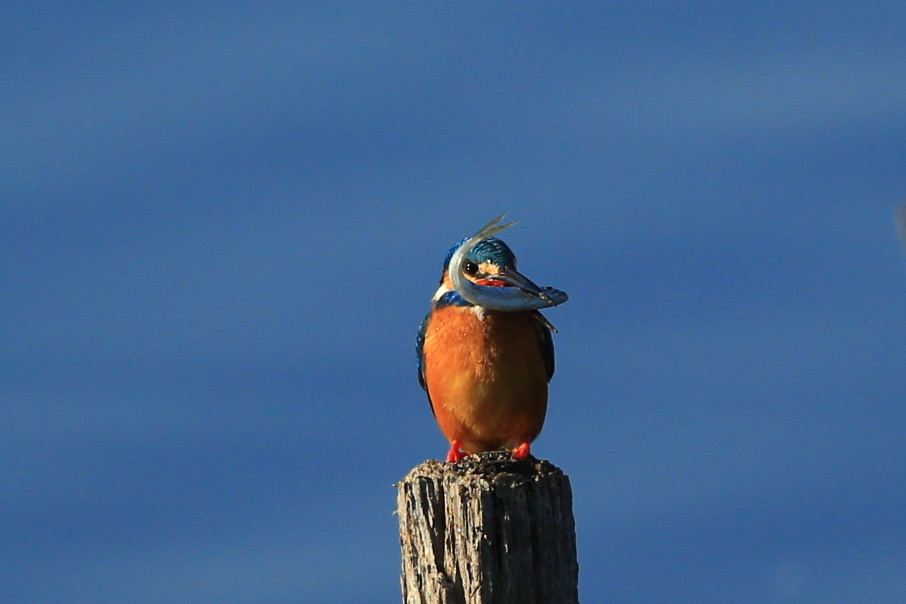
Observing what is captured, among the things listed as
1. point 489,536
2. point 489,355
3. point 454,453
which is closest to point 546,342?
point 489,355

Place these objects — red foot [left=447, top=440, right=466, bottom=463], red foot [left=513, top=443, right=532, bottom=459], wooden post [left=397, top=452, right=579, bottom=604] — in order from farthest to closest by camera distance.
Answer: red foot [left=447, top=440, right=466, bottom=463] < red foot [left=513, top=443, right=532, bottom=459] < wooden post [left=397, top=452, right=579, bottom=604]

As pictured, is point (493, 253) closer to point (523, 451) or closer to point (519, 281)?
point (519, 281)

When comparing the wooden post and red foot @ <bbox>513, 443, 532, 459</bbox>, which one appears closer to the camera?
the wooden post

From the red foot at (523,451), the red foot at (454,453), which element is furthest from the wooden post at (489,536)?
the red foot at (454,453)

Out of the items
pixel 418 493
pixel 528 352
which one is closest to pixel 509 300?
pixel 528 352

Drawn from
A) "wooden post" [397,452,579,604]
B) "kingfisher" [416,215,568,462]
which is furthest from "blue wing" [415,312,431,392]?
"wooden post" [397,452,579,604]

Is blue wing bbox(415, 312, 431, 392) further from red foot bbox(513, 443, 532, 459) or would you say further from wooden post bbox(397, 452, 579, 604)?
wooden post bbox(397, 452, 579, 604)
